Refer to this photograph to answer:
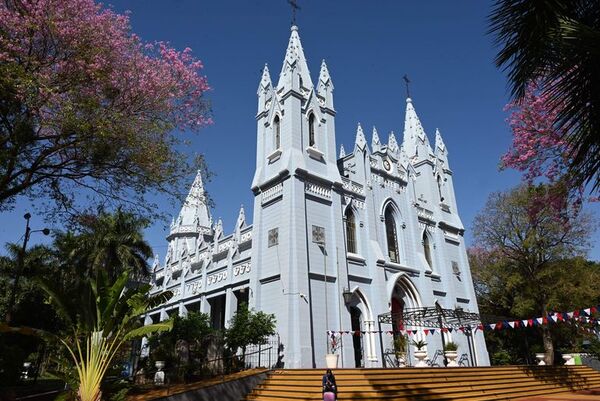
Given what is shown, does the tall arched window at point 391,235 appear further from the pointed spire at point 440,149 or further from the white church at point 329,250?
the pointed spire at point 440,149

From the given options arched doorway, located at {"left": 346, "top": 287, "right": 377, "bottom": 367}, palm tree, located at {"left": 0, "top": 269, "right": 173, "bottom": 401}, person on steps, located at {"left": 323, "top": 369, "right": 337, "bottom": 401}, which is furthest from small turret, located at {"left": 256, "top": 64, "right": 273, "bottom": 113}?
person on steps, located at {"left": 323, "top": 369, "right": 337, "bottom": 401}

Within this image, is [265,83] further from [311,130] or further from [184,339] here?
[184,339]

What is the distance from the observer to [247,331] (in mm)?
16562

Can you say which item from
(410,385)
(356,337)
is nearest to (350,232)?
(356,337)

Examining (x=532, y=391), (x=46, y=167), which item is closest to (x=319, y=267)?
(x=532, y=391)

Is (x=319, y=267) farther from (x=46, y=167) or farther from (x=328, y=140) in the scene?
(x=46, y=167)

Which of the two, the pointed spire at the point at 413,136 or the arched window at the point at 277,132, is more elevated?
the pointed spire at the point at 413,136

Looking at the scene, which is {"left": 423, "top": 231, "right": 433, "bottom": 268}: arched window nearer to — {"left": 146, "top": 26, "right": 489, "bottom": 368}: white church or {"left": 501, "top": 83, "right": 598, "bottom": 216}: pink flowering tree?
{"left": 146, "top": 26, "right": 489, "bottom": 368}: white church

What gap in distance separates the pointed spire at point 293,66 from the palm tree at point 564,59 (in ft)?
58.6

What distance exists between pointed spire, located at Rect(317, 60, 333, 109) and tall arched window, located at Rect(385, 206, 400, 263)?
306 inches

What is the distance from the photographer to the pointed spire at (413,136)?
31.5 meters

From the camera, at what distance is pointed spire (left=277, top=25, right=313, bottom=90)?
22.8 metres

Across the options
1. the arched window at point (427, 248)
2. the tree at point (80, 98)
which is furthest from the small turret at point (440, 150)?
the tree at point (80, 98)

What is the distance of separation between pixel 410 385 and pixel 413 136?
74.1 ft
